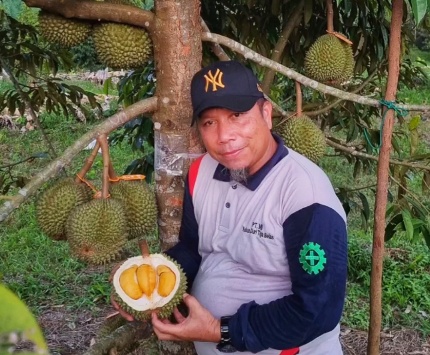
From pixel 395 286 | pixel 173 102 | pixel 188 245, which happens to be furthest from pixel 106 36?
pixel 395 286

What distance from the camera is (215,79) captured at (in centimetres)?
125

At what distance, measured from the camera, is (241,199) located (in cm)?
131

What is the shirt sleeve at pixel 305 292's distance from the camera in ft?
3.73

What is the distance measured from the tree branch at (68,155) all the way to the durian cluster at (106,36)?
12 cm

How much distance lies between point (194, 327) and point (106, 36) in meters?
0.71

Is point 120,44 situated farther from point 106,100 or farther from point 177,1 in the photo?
point 106,100

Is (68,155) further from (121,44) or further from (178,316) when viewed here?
(178,316)

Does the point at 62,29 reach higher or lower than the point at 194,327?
higher

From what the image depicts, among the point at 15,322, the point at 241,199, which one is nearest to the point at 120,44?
the point at 241,199

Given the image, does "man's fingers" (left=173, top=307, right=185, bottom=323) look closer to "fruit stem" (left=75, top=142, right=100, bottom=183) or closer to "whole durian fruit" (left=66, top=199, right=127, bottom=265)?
"whole durian fruit" (left=66, top=199, right=127, bottom=265)

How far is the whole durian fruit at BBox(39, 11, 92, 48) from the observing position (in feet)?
4.46

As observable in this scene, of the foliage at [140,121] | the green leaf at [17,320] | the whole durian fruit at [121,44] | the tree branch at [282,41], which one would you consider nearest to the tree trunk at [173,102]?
the whole durian fruit at [121,44]

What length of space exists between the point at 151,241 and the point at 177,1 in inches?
102

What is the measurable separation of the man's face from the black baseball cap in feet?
0.08
